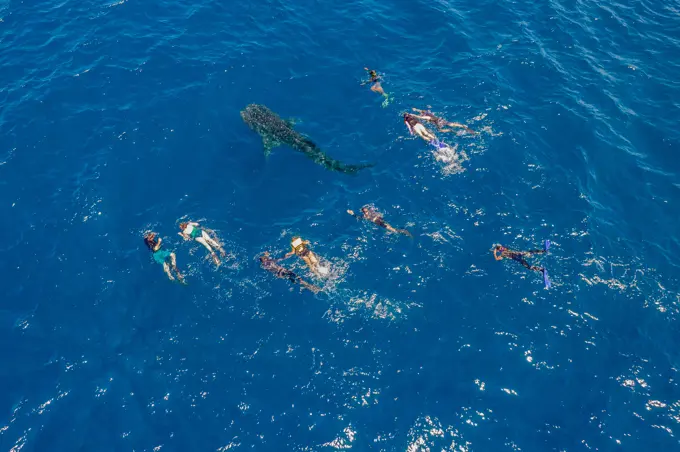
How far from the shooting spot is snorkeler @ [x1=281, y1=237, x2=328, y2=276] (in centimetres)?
2408

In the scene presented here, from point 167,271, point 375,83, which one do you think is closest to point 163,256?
point 167,271

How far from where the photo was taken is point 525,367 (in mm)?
21312

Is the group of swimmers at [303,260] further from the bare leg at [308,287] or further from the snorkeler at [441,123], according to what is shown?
the snorkeler at [441,123]

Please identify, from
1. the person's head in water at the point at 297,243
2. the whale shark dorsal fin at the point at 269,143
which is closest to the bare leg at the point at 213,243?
the person's head in water at the point at 297,243

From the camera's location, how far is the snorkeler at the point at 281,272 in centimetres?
2356

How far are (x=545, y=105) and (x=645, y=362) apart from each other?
18757mm

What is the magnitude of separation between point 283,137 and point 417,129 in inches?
362

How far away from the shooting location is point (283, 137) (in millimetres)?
29688

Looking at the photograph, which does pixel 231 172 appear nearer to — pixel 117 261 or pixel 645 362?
pixel 117 261

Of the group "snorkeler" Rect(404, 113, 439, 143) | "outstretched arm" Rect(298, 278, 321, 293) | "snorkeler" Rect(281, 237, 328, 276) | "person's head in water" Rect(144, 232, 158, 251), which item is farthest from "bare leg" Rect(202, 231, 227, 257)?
"snorkeler" Rect(404, 113, 439, 143)

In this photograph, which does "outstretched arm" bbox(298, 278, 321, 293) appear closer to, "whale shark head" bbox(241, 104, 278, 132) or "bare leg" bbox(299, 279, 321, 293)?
"bare leg" bbox(299, 279, 321, 293)

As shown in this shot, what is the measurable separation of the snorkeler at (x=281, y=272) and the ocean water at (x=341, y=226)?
1.56 ft

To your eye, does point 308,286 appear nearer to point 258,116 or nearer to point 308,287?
point 308,287

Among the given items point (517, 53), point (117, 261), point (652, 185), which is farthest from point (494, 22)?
point (117, 261)
